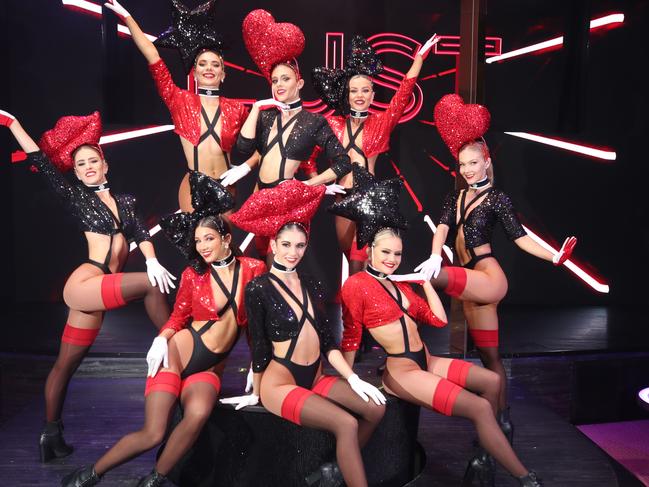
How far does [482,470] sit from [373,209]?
4.46ft

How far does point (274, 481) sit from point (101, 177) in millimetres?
1886

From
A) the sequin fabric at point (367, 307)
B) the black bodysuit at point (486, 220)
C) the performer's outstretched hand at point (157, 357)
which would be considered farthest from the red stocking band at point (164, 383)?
the black bodysuit at point (486, 220)

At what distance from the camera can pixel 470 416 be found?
10.7 ft

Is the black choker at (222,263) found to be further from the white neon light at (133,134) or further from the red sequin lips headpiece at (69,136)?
the white neon light at (133,134)

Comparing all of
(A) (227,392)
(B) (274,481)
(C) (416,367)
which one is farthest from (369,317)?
(A) (227,392)

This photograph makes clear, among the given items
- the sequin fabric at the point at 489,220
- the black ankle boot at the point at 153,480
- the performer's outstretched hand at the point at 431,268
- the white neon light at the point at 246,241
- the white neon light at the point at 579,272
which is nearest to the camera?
the black ankle boot at the point at 153,480

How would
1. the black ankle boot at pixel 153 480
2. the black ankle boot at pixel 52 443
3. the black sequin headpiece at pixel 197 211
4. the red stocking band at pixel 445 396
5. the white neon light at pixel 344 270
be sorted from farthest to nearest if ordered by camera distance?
the white neon light at pixel 344 270 < the black ankle boot at pixel 52 443 < the black sequin headpiece at pixel 197 211 < the red stocking band at pixel 445 396 < the black ankle boot at pixel 153 480

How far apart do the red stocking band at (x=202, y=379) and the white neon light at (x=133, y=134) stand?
135 inches

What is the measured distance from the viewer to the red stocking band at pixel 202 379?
134 inches

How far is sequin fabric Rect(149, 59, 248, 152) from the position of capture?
4.18m

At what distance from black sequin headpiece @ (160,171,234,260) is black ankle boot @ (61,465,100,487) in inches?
43.7

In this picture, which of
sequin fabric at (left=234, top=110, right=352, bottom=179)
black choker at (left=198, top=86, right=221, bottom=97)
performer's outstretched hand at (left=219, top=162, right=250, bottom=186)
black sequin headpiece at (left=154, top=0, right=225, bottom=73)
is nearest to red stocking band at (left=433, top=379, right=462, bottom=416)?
sequin fabric at (left=234, top=110, right=352, bottom=179)

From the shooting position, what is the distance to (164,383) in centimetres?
335

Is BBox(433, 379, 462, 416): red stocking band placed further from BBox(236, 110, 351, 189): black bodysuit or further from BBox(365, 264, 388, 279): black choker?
BBox(236, 110, 351, 189): black bodysuit
